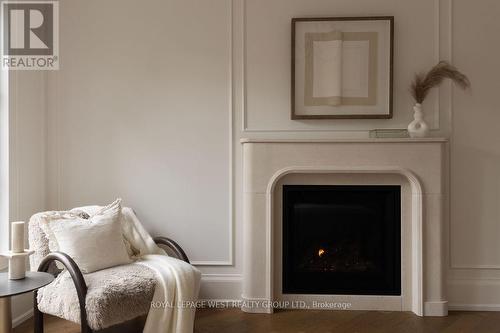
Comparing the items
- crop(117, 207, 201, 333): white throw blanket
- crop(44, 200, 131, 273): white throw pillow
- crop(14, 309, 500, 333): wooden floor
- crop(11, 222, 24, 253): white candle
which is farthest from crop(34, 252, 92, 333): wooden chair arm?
crop(14, 309, 500, 333): wooden floor

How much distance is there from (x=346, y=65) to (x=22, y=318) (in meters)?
3.01

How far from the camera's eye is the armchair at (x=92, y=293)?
2.13 meters

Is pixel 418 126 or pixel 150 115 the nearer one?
pixel 418 126

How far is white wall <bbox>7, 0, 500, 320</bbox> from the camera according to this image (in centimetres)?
314

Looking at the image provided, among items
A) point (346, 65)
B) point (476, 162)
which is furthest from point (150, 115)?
point (476, 162)

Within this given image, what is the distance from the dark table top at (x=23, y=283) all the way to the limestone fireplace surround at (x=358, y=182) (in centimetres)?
142

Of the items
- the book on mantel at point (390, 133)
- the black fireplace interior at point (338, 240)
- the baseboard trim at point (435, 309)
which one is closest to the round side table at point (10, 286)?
the black fireplace interior at point (338, 240)

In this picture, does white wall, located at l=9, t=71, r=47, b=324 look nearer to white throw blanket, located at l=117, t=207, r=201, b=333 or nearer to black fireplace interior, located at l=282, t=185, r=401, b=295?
white throw blanket, located at l=117, t=207, r=201, b=333

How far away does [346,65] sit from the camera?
10.3 feet

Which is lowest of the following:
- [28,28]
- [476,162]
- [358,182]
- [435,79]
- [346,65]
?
[358,182]

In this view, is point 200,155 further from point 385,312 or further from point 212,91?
point 385,312

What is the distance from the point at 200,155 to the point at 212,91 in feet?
1.69

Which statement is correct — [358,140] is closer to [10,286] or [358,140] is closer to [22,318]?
[10,286]

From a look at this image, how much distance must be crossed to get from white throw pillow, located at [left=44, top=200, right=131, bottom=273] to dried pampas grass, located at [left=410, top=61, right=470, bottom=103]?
233 cm
